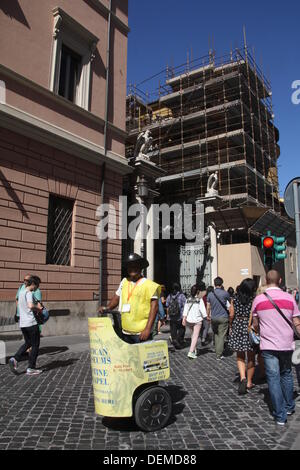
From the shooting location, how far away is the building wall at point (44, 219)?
10.1 meters

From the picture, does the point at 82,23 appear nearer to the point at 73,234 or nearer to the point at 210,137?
the point at 73,234

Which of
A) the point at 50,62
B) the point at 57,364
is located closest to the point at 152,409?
the point at 57,364

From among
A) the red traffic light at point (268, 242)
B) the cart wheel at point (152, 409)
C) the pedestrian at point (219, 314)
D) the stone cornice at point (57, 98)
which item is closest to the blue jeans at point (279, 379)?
the cart wheel at point (152, 409)

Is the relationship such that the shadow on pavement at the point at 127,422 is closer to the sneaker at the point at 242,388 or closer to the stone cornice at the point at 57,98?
the sneaker at the point at 242,388

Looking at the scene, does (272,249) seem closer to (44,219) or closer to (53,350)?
(53,350)

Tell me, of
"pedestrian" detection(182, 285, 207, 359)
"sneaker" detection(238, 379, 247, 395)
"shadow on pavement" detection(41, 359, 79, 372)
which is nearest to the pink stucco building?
"shadow on pavement" detection(41, 359, 79, 372)

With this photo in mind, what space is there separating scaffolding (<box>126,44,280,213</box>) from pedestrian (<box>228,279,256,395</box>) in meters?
18.2

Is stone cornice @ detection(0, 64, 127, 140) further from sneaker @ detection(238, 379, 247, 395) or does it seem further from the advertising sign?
sneaker @ detection(238, 379, 247, 395)

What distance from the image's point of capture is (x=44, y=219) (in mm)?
11203

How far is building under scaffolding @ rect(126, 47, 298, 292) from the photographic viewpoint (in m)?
25.7

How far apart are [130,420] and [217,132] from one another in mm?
26515

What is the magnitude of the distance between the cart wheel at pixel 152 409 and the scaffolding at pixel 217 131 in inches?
807

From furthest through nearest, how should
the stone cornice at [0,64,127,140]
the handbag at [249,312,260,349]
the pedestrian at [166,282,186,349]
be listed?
1. the stone cornice at [0,64,127,140]
2. the pedestrian at [166,282,186,349]
3. the handbag at [249,312,260,349]

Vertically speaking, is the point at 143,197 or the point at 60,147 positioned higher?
the point at 60,147
